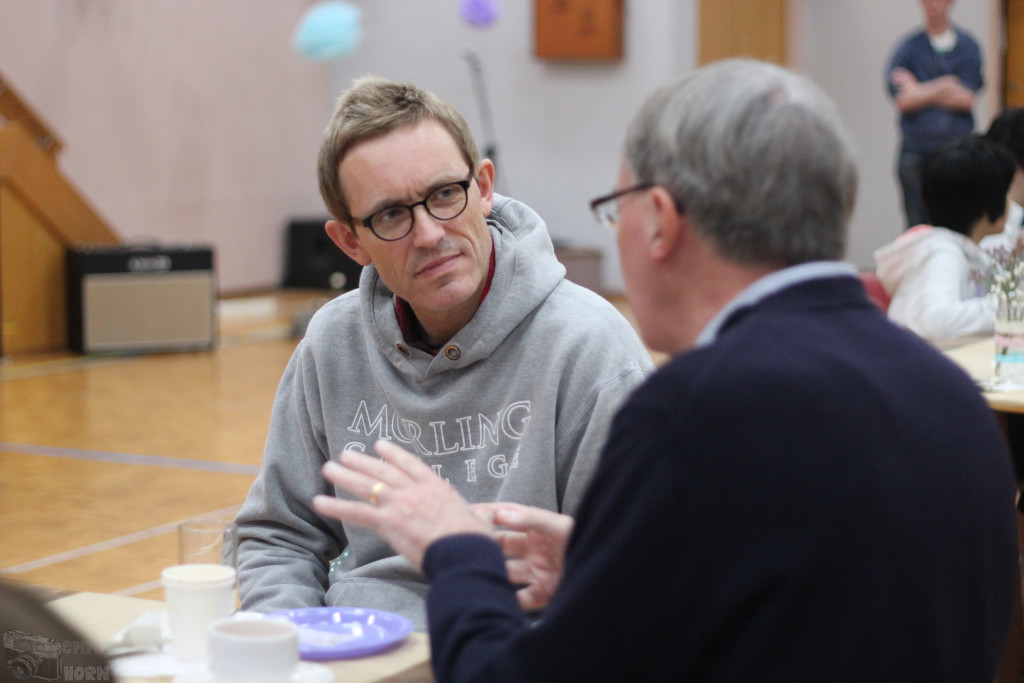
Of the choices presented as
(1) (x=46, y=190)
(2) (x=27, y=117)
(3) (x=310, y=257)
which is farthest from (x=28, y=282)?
(3) (x=310, y=257)

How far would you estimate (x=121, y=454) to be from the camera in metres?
5.34

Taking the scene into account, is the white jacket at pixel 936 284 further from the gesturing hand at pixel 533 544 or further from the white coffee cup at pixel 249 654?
the white coffee cup at pixel 249 654

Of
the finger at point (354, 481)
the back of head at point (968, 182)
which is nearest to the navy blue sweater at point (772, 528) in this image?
the finger at point (354, 481)

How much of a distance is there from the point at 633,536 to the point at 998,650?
0.43 metres

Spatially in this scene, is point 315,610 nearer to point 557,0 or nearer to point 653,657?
point 653,657

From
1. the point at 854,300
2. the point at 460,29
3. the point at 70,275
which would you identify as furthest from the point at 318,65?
the point at 854,300

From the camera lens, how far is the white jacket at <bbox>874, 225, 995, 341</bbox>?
3.63 m

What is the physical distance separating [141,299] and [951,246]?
18.7 ft

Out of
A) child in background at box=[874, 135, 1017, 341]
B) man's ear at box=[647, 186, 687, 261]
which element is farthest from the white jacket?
man's ear at box=[647, 186, 687, 261]

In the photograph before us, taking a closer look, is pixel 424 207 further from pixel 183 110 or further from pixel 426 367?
pixel 183 110

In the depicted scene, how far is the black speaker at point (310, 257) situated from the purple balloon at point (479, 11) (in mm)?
2186

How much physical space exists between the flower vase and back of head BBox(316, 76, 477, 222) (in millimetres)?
1635

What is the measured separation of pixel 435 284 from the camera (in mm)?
1884

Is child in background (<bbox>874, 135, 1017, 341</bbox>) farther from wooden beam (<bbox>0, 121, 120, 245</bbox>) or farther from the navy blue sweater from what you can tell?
wooden beam (<bbox>0, 121, 120, 245</bbox>)
